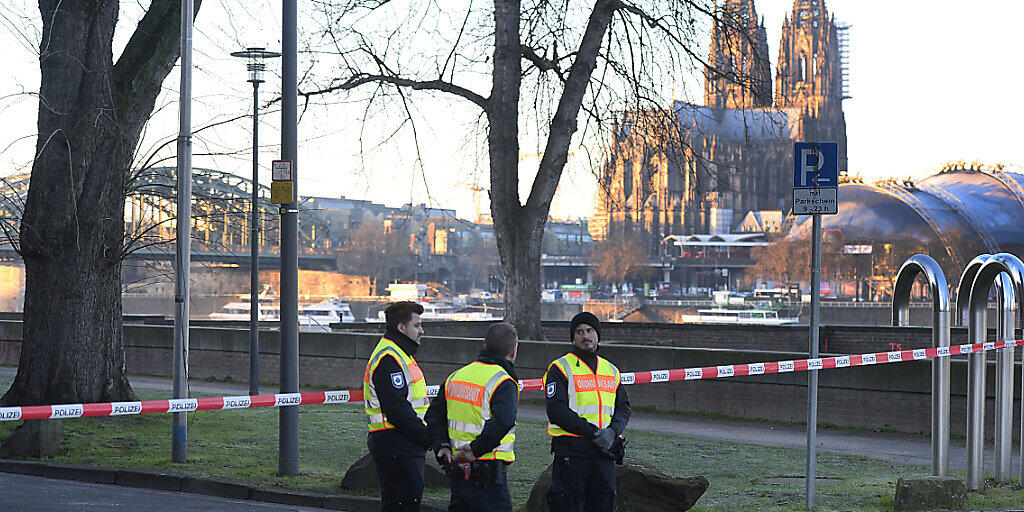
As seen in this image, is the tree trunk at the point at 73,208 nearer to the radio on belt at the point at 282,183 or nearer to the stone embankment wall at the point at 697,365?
the radio on belt at the point at 282,183

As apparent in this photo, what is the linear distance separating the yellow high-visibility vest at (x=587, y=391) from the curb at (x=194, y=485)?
2.77m

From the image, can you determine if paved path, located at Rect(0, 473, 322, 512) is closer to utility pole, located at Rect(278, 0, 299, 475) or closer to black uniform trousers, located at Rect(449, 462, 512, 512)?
utility pole, located at Rect(278, 0, 299, 475)

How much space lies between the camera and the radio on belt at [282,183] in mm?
11078

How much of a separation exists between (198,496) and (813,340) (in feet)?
18.1

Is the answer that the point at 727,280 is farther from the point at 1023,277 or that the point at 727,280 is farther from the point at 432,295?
the point at 1023,277

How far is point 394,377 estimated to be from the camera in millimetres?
6785

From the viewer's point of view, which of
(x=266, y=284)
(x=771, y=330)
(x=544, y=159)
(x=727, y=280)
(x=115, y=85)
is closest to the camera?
(x=115, y=85)

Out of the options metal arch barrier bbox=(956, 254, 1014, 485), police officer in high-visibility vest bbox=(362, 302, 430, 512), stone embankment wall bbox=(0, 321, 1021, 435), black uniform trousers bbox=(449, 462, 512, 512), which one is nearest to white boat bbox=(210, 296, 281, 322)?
stone embankment wall bbox=(0, 321, 1021, 435)

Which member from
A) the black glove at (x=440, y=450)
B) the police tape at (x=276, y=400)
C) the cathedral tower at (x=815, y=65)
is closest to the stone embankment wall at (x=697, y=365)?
the police tape at (x=276, y=400)

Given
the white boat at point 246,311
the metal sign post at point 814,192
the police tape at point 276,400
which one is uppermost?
the metal sign post at point 814,192

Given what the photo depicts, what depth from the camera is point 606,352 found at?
1872 cm

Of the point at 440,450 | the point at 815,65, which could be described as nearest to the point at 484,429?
the point at 440,450

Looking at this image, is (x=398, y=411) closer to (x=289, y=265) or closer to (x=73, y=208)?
(x=289, y=265)

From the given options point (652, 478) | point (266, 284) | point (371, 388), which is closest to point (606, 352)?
point (652, 478)
